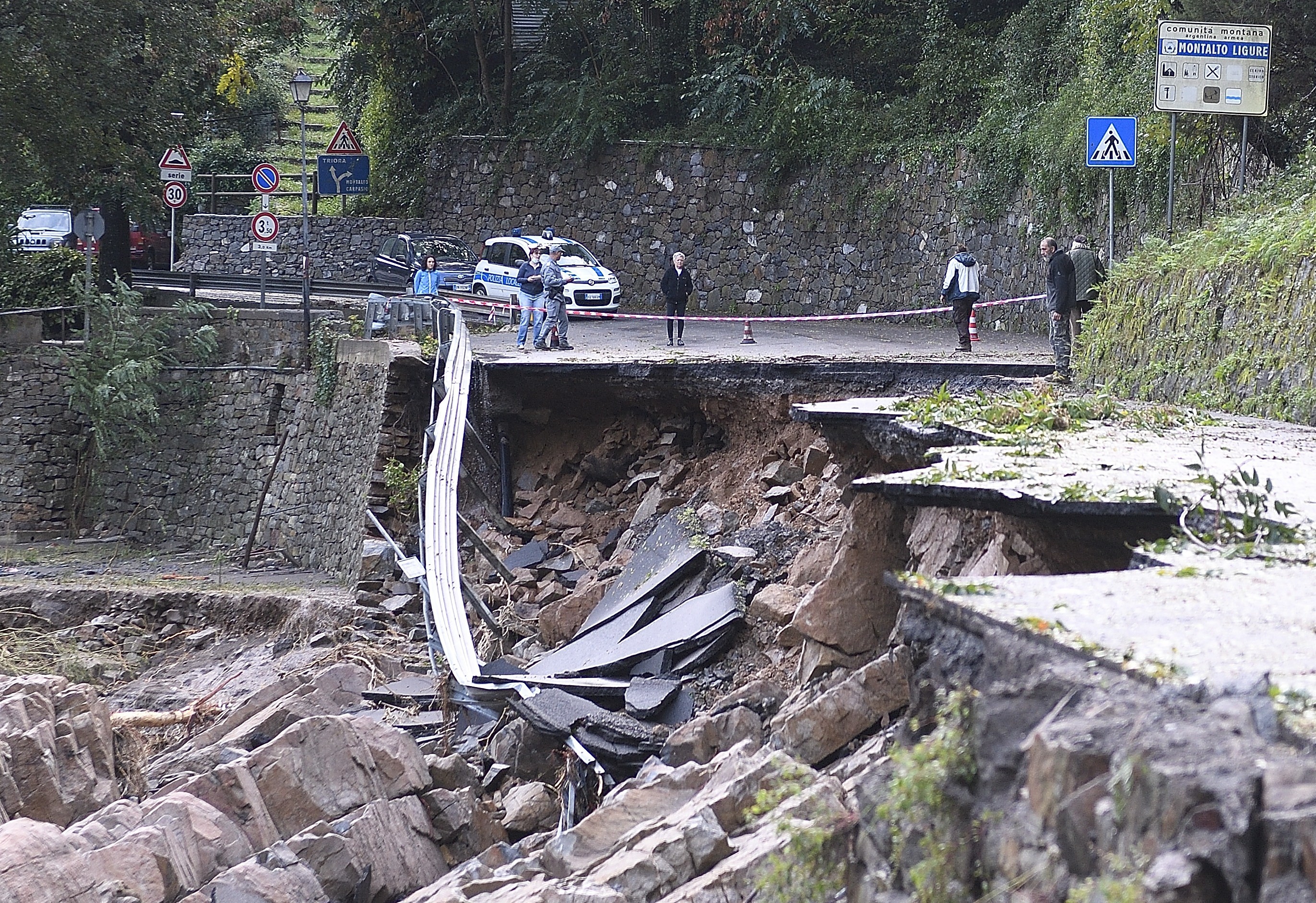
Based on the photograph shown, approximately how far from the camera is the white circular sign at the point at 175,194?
25.6m

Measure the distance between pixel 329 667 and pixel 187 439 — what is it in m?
11.0

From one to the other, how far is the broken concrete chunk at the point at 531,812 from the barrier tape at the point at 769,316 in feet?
35.7

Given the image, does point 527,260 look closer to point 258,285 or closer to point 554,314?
point 258,285

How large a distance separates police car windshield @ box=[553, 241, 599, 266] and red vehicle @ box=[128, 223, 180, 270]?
1053 centimetres

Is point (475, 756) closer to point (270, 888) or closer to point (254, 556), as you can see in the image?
point (270, 888)

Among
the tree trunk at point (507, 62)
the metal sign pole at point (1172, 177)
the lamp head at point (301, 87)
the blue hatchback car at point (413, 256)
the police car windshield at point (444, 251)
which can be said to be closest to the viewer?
the metal sign pole at point (1172, 177)

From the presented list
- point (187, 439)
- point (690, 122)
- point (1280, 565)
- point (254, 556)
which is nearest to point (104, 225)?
point (187, 439)

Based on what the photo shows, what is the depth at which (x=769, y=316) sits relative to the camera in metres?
28.7

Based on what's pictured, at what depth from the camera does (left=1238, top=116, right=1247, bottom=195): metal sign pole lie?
1441 centimetres

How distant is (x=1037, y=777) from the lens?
12.2 feet

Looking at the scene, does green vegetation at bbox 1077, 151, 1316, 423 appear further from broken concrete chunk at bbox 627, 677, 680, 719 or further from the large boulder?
the large boulder

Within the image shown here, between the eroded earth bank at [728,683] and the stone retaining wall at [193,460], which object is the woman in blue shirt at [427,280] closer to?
the stone retaining wall at [193,460]

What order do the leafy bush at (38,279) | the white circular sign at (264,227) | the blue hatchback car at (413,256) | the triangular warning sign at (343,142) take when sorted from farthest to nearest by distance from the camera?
the blue hatchback car at (413,256) → the white circular sign at (264,227) → the leafy bush at (38,279) → the triangular warning sign at (343,142)

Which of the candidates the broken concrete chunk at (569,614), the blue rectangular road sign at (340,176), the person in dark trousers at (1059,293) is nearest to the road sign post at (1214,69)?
the person in dark trousers at (1059,293)
